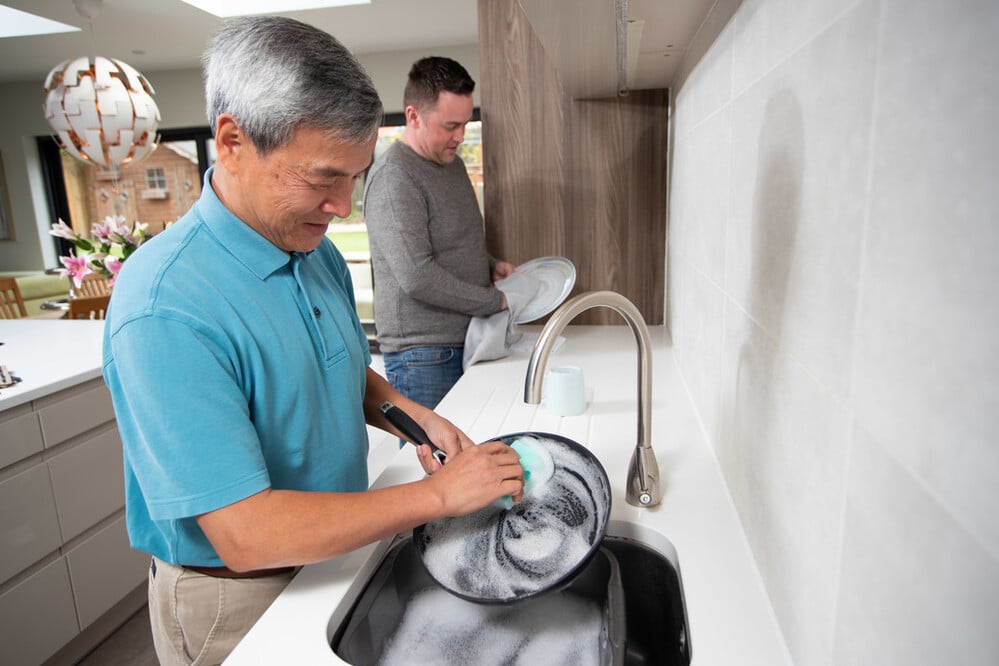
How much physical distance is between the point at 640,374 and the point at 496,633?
40cm

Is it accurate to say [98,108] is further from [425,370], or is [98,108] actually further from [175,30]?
[175,30]

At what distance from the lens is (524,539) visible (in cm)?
78

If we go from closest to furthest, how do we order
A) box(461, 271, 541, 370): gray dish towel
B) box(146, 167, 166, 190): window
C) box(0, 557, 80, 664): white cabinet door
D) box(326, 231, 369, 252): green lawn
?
box(0, 557, 80, 664): white cabinet door → box(461, 271, 541, 370): gray dish towel → box(146, 167, 166, 190): window → box(326, 231, 369, 252): green lawn

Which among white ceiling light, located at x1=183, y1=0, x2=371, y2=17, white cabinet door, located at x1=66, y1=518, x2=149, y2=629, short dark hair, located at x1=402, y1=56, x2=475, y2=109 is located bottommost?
white cabinet door, located at x1=66, y1=518, x2=149, y2=629

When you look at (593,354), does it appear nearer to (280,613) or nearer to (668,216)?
(668,216)

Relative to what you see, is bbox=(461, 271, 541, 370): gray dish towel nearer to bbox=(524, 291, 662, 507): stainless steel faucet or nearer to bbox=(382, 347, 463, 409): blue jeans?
bbox=(382, 347, 463, 409): blue jeans

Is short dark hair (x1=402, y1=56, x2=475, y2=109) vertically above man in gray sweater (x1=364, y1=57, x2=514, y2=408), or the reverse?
short dark hair (x1=402, y1=56, x2=475, y2=109)

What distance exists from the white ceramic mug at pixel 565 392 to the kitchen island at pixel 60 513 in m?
1.40

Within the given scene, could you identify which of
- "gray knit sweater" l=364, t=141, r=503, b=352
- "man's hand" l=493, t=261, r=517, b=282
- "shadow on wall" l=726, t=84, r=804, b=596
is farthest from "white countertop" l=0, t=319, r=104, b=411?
"shadow on wall" l=726, t=84, r=804, b=596

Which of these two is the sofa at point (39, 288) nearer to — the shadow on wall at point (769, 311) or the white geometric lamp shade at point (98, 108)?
the white geometric lamp shade at point (98, 108)

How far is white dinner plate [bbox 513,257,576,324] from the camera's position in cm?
184

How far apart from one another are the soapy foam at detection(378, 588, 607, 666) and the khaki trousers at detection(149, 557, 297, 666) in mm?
217

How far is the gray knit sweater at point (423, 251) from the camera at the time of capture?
164 centimetres

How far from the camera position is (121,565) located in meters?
1.94
